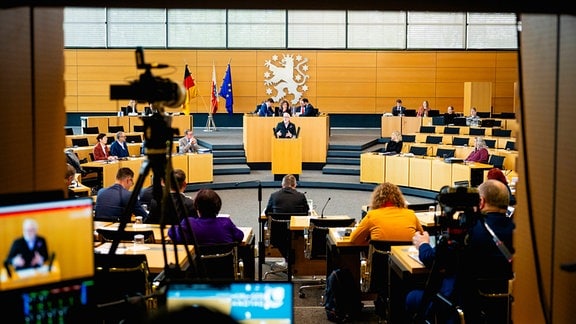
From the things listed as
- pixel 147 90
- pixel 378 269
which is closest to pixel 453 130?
pixel 378 269

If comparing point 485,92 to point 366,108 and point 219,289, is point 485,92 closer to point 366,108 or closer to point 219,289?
point 366,108

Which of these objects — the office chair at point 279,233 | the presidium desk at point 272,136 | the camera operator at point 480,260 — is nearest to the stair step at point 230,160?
the presidium desk at point 272,136

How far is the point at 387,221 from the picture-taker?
596 cm

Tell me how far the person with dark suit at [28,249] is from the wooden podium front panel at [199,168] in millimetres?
12572

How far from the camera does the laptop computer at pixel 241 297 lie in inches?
91.4

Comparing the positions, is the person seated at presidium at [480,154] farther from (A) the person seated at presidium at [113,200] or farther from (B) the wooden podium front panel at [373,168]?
(A) the person seated at presidium at [113,200]

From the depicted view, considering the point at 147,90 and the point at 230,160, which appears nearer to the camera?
the point at 147,90

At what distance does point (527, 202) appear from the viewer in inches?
124

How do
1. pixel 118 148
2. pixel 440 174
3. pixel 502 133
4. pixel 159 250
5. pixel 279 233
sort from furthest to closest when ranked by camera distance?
pixel 502 133
pixel 118 148
pixel 440 174
pixel 279 233
pixel 159 250

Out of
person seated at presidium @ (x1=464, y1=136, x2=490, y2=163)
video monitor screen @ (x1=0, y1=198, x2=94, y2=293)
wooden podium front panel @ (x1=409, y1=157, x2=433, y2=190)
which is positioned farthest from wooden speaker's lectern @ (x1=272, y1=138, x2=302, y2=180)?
video monitor screen @ (x1=0, y1=198, x2=94, y2=293)

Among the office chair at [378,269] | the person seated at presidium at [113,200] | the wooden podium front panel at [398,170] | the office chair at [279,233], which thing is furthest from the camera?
the wooden podium front panel at [398,170]

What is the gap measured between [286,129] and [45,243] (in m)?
13.5

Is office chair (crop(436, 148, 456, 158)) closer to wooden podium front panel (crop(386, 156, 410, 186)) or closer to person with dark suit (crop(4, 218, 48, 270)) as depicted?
wooden podium front panel (crop(386, 156, 410, 186))

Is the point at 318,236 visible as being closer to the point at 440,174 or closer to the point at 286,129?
the point at 440,174
